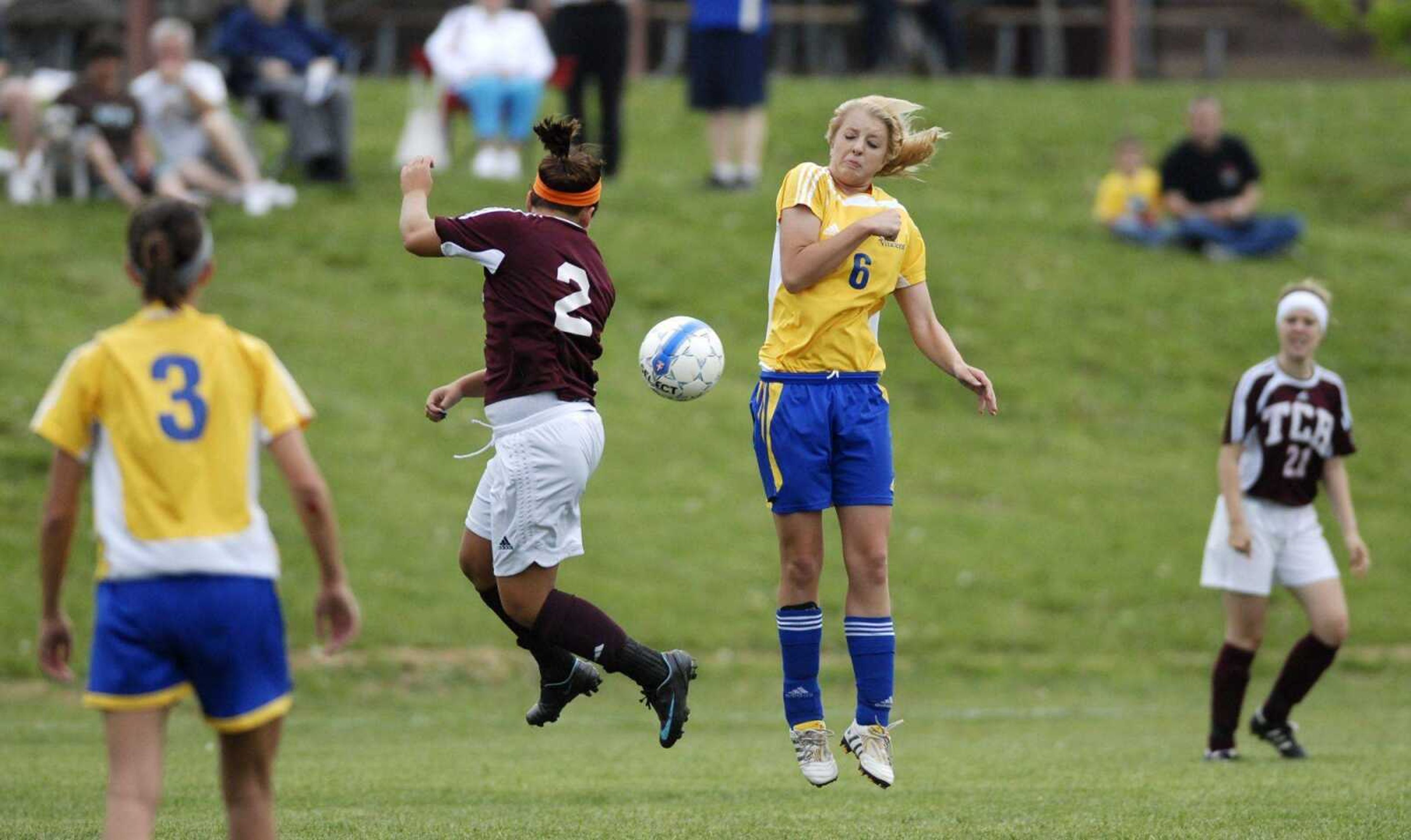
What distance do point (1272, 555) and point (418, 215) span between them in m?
4.90

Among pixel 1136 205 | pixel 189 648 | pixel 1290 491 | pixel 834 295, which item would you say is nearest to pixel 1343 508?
pixel 1290 491

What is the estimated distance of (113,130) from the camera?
1848cm

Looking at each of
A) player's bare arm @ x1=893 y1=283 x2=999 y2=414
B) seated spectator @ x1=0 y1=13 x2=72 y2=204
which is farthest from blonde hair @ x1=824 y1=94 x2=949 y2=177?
seated spectator @ x1=0 y1=13 x2=72 y2=204

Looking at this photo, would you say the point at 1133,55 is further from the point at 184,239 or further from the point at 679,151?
the point at 184,239

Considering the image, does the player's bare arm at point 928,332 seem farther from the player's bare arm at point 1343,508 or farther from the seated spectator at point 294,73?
the seated spectator at point 294,73

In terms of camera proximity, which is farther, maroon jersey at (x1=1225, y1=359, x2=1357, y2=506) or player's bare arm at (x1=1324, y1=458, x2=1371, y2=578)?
player's bare arm at (x1=1324, y1=458, x2=1371, y2=578)

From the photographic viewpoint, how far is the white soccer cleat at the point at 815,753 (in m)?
7.08

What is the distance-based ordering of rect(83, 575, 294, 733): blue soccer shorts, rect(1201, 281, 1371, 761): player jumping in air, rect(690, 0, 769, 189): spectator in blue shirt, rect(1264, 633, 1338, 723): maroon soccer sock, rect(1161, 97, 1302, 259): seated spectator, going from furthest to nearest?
rect(1161, 97, 1302, 259): seated spectator
rect(690, 0, 769, 189): spectator in blue shirt
rect(1264, 633, 1338, 723): maroon soccer sock
rect(1201, 281, 1371, 761): player jumping in air
rect(83, 575, 294, 733): blue soccer shorts

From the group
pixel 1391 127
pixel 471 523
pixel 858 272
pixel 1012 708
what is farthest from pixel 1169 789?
pixel 1391 127

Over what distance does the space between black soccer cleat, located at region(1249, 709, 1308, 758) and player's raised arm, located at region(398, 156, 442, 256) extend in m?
5.29

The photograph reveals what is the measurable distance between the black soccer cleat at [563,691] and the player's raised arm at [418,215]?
179cm

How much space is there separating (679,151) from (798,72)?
18.7ft

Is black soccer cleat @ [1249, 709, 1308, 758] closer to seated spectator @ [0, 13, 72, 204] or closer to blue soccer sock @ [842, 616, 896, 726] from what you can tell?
blue soccer sock @ [842, 616, 896, 726]

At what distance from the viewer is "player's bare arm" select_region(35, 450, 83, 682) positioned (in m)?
4.80
